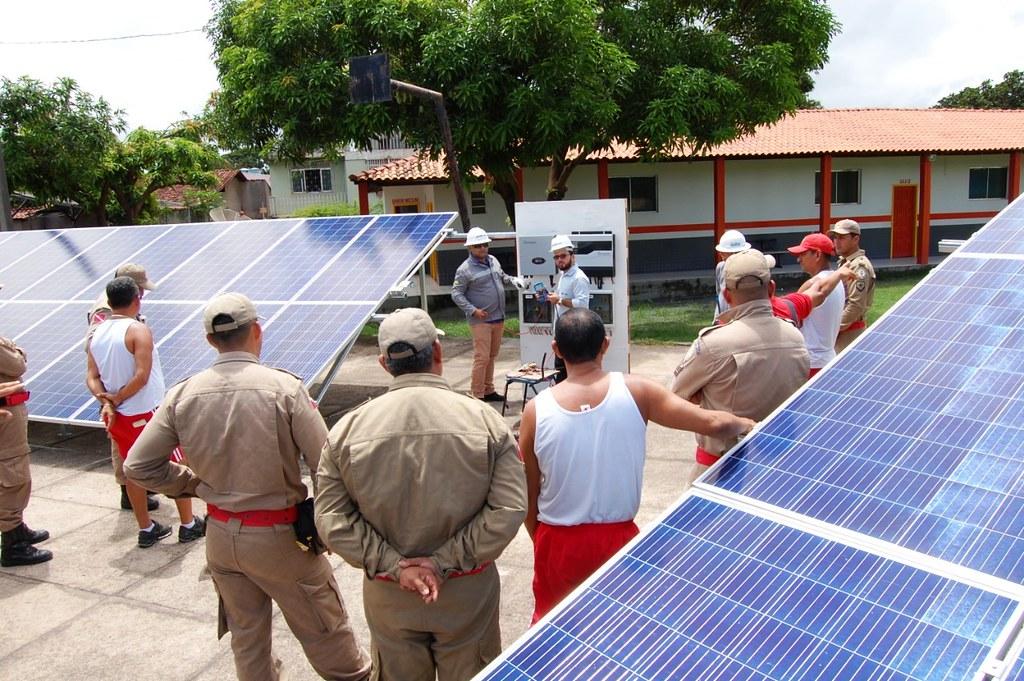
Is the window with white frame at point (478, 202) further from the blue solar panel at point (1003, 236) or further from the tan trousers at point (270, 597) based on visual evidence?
the tan trousers at point (270, 597)

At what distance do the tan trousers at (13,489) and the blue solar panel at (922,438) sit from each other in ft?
16.0

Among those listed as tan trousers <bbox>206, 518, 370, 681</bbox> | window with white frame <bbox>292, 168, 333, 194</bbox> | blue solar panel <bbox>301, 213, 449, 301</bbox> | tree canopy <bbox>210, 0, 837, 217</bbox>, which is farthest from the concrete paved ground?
window with white frame <bbox>292, 168, 333, 194</bbox>

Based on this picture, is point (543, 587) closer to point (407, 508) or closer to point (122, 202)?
point (407, 508)

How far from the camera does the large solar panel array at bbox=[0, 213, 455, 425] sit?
7480 mm

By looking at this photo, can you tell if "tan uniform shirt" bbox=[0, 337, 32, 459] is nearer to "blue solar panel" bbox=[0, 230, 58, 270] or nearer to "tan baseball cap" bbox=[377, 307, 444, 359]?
"tan baseball cap" bbox=[377, 307, 444, 359]

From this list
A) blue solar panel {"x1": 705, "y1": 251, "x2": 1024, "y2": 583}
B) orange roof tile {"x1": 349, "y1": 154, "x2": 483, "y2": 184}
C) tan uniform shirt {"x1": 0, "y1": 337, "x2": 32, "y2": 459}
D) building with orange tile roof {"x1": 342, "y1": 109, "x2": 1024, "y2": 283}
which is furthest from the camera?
building with orange tile roof {"x1": 342, "y1": 109, "x2": 1024, "y2": 283}

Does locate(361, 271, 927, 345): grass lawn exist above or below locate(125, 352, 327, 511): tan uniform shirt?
below

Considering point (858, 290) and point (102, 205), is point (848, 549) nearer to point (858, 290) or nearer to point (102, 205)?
point (858, 290)

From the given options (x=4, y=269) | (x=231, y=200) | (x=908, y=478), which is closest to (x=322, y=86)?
(x=4, y=269)

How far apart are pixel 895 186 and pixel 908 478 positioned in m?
24.0

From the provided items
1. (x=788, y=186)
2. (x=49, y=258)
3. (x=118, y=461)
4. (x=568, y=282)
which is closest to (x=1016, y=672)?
(x=118, y=461)

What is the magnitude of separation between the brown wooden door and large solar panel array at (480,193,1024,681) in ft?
75.7

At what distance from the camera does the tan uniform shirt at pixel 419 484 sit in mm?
2615

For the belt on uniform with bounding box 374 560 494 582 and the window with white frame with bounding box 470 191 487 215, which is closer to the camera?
the belt on uniform with bounding box 374 560 494 582
